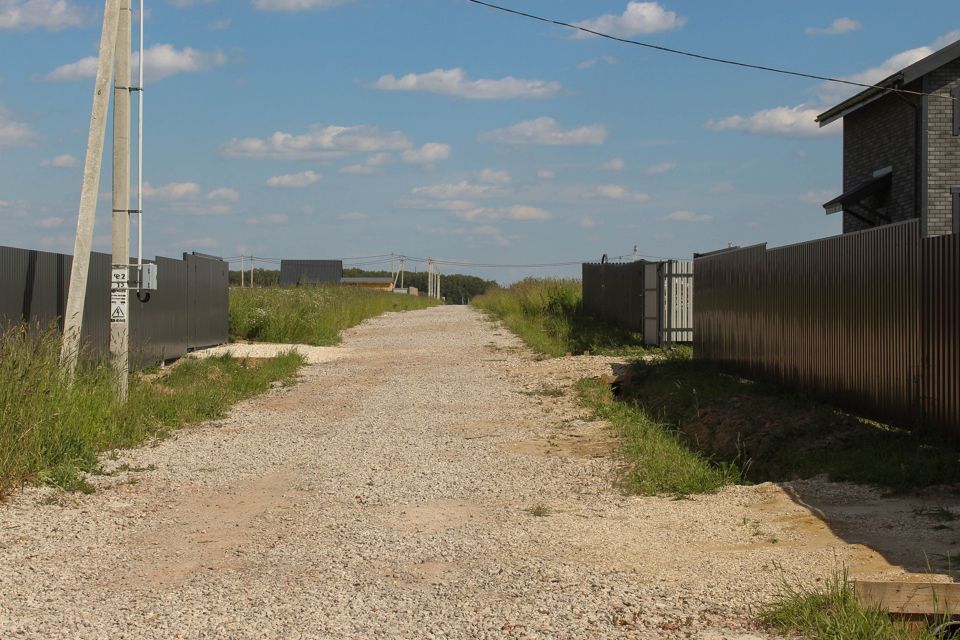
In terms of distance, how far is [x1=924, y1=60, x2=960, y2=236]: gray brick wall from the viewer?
22625mm

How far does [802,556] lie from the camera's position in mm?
5859

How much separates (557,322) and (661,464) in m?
19.3

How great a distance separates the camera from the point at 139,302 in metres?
16.9

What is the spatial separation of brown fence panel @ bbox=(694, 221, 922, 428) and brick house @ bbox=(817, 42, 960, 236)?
9037 mm

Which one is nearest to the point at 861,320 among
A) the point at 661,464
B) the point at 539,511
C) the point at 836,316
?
the point at 836,316

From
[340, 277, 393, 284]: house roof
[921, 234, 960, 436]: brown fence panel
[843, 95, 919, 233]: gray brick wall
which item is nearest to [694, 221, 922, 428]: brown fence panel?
[921, 234, 960, 436]: brown fence panel

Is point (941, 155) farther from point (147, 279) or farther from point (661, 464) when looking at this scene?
point (147, 279)

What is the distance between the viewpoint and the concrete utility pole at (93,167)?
39.0 ft

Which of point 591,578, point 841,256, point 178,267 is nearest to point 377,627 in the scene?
point 591,578

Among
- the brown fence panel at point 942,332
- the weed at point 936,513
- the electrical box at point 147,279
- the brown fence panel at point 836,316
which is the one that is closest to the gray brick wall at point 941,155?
the brown fence panel at point 836,316

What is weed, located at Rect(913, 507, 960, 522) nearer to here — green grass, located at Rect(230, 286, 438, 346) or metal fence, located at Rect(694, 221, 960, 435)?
metal fence, located at Rect(694, 221, 960, 435)

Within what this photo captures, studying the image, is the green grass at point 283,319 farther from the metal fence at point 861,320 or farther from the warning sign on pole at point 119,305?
the metal fence at point 861,320

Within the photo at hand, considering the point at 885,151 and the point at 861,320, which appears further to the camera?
the point at 885,151

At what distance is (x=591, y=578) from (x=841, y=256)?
7281 mm
